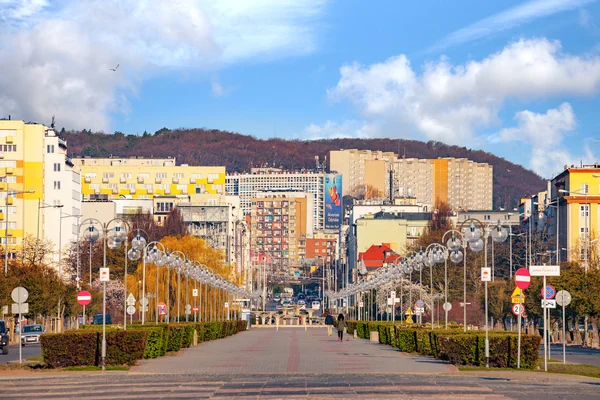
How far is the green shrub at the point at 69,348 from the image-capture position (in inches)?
1528

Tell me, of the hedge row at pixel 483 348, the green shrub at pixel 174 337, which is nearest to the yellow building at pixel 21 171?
the green shrub at pixel 174 337

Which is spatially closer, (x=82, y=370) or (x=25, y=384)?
(x=25, y=384)

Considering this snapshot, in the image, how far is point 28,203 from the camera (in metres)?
141

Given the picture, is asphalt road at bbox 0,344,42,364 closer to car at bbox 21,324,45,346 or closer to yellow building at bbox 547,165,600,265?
car at bbox 21,324,45,346

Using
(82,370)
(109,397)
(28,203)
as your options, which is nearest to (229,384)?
(109,397)

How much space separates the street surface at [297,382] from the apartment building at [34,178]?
99.8 metres

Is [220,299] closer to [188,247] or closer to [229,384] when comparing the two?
[188,247]

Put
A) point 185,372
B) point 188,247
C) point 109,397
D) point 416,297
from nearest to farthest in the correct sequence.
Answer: point 109,397 → point 185,372 → point 188,247 → point 416,297

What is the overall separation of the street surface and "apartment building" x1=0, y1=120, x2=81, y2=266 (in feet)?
327

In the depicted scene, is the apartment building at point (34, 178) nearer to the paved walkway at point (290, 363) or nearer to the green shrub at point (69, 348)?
the paved walkway at point (290, 363)

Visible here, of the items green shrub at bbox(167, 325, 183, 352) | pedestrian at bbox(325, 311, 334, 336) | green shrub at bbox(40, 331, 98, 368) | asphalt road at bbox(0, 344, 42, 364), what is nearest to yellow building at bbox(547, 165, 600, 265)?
pedestrian at bbox(325, 311, 334, 336)

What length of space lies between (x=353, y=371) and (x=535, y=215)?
A: 139m

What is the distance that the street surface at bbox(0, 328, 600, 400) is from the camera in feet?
93.1

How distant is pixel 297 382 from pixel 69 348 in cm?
1039
